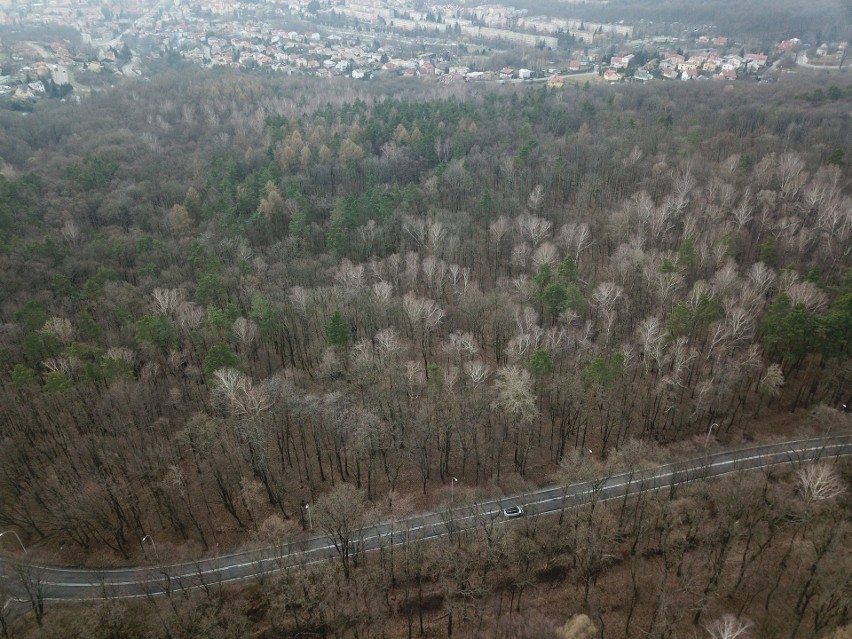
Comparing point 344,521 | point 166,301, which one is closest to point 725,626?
point 344,521

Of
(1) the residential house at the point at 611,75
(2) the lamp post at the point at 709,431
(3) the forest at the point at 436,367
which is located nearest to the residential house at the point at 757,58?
(1) the residential house at the point at 611,75

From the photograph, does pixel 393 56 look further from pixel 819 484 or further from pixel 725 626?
pixel 725 626

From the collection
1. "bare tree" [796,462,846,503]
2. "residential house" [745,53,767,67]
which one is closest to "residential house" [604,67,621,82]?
"residential house" [745,53,767,67]

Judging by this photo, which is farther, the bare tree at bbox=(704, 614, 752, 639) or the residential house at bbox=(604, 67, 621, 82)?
the residential house at bbox=(604, 67, 621, 82)

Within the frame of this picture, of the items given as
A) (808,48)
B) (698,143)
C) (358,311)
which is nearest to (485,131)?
(698,143)

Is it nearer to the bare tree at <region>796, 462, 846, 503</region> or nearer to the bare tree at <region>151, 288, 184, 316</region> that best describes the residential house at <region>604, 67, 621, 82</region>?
the bare tree at <region>796, 462, 846, 503</region>

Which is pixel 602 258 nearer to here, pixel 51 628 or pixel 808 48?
pixel 51 628
